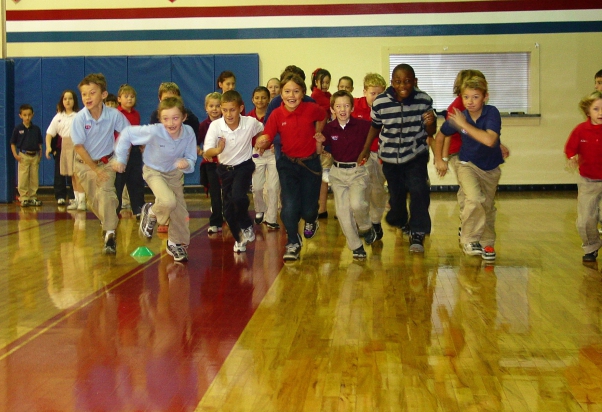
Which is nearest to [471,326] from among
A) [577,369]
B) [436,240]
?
[577,369]

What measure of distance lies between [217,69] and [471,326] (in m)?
10.7

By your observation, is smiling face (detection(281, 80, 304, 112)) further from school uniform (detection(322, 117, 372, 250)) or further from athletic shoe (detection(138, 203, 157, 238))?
athletic shoe (detection(138, 203, 157, 238))

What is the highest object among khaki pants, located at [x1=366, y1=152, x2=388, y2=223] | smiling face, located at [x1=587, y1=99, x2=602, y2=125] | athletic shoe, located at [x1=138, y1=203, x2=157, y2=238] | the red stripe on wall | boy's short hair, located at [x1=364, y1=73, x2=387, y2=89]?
the red stripe on wall

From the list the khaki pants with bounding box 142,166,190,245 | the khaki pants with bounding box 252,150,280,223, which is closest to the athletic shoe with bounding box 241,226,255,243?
the khaki pants with bounding box 142,166,190,245

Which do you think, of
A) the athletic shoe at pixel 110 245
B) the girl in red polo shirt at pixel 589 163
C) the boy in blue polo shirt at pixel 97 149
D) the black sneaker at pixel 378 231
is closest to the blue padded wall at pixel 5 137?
the boy in blue polo shirt at pixel 97 149

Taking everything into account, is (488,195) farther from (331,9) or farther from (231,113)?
(331,9)

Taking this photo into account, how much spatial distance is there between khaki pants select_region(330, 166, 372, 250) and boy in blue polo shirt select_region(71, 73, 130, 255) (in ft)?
6.94

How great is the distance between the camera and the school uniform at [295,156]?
23.0 feet

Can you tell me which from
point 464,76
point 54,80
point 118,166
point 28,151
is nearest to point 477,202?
point 464,76

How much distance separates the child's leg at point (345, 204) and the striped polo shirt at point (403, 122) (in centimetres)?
53

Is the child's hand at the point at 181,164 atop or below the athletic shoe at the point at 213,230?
atop

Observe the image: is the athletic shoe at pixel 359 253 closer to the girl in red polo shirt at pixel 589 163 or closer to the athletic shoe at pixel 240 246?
the athletic shoe at pixel 240 246

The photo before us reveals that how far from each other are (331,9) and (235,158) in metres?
8.11

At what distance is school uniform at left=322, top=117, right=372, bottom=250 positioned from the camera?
7.12 meters
